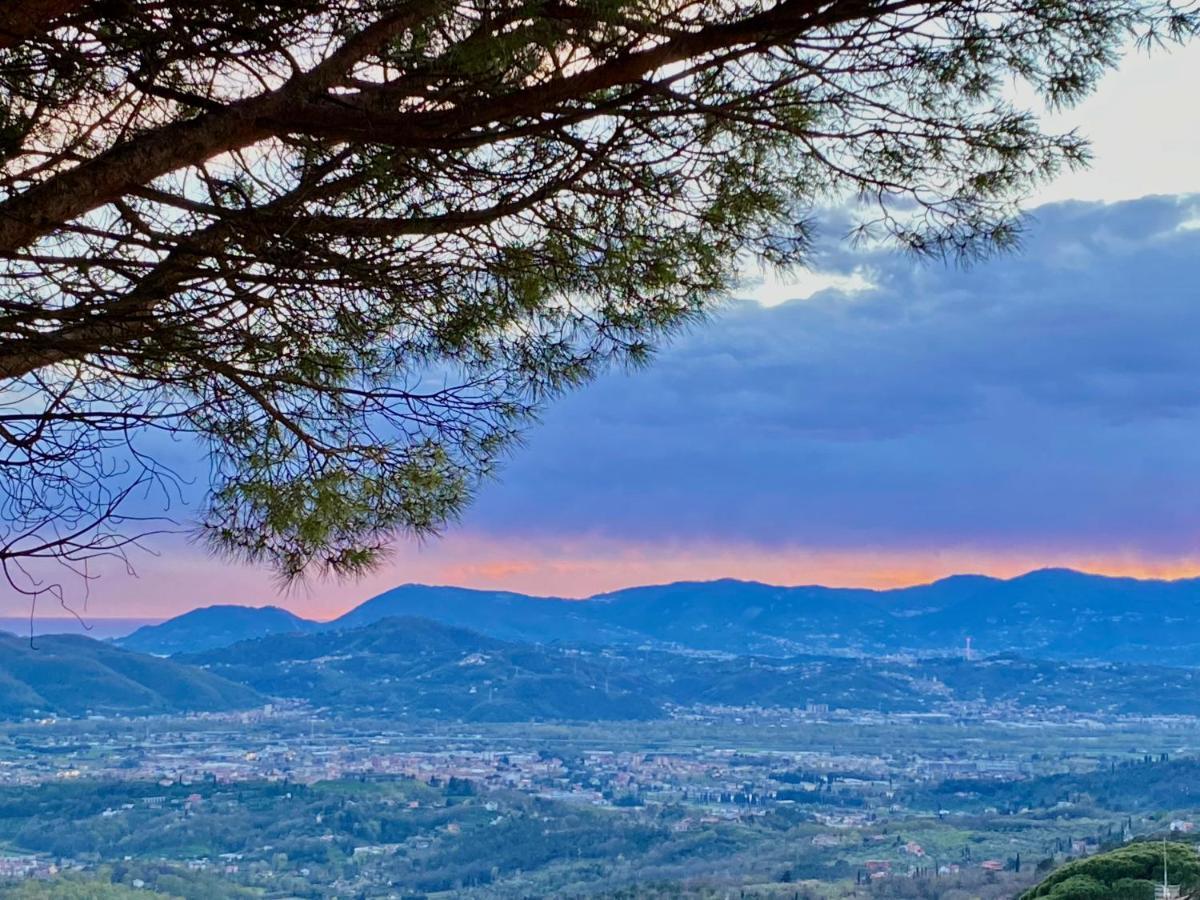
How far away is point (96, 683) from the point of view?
40.1 meters

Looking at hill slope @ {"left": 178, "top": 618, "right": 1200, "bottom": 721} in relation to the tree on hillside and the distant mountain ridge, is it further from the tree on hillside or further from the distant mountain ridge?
the tree on hillside

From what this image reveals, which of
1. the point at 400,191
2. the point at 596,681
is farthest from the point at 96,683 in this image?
the point at 400,191

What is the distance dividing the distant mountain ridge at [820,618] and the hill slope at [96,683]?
Result: 18217 mm

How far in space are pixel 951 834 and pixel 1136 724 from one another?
23854 mm

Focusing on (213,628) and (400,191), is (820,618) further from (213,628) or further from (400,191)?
(400,191)

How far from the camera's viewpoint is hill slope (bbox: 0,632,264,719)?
3816cm

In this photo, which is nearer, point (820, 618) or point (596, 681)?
point (596, 681)

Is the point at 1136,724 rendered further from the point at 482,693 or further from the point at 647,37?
the point at 647,37

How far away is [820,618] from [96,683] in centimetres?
4453

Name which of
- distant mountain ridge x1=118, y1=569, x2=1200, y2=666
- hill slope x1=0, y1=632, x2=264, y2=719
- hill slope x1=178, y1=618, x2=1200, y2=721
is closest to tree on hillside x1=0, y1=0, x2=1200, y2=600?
hill slope x1=0, y1=632, x2=264, y2=719

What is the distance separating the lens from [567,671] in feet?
161

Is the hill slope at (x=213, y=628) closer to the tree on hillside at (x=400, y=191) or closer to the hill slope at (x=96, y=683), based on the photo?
the hill slope at (x=96, y=683)

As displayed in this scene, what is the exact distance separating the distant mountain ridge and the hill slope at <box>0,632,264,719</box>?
18.2 meters

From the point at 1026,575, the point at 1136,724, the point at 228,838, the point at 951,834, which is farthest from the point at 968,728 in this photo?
the point at 1026,575
